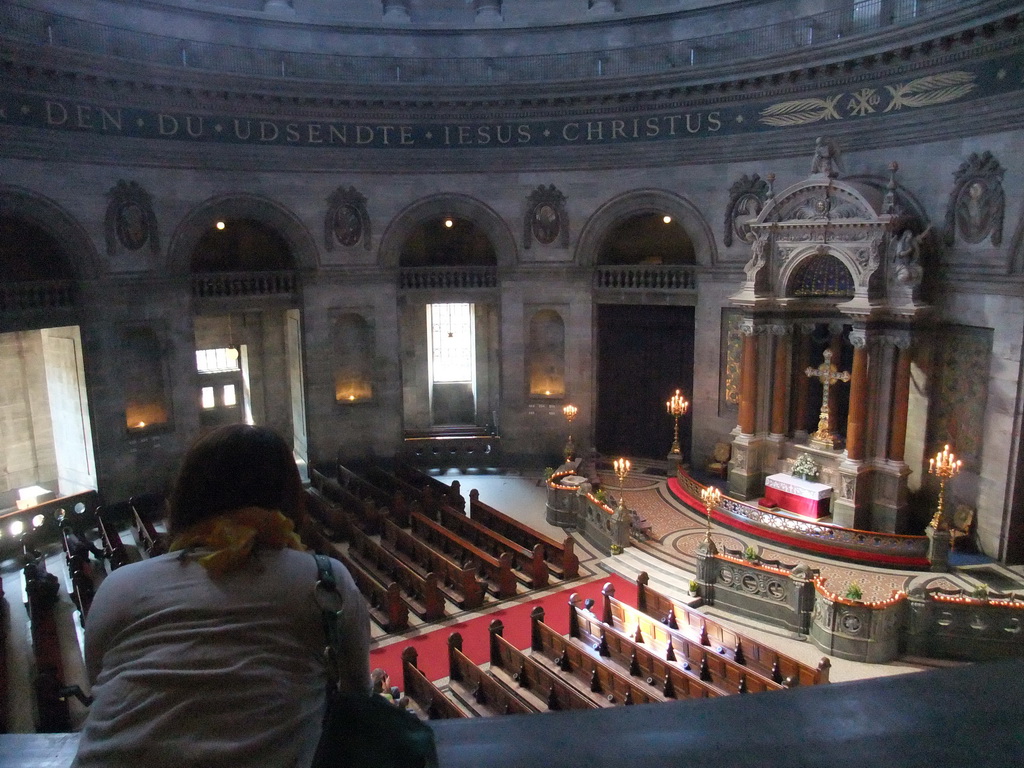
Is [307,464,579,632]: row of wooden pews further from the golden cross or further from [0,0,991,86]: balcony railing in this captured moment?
[0,0,991,86]: balcony railing

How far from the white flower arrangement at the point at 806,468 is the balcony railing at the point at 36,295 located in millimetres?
19179

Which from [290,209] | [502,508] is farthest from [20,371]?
[502,508]

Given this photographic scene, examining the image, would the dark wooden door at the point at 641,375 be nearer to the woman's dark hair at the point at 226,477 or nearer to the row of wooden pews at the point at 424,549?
the row of wooden pews at the point at 424,549

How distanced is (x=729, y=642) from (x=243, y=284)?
57.9 ft

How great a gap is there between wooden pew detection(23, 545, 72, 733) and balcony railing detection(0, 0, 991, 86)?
12.1 m

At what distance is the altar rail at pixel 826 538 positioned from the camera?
1722 centimetres

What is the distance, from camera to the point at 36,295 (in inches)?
785

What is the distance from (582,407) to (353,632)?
918 inches

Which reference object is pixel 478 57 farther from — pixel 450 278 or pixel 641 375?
pixel 641 375

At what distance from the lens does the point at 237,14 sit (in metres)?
23.6

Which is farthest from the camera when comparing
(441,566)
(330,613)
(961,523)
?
(961,523)

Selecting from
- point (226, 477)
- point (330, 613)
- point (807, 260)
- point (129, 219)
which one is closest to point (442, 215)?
point (129, 219)

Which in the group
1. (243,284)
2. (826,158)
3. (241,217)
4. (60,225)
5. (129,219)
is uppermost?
(826,158)

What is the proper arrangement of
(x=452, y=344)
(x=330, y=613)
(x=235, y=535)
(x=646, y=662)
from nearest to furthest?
(x=330, y=613)
(x=235, y=535)
(x=646, y=662)
(x=452, y=344)
